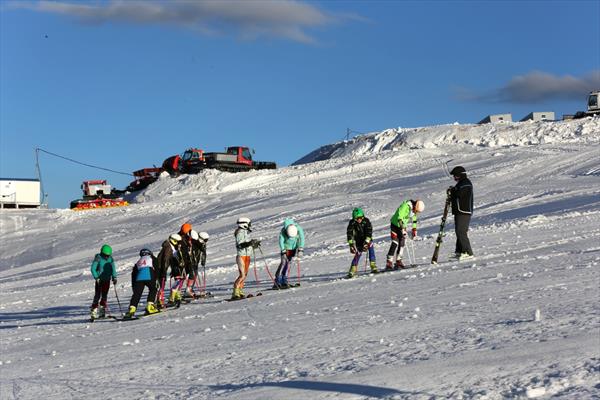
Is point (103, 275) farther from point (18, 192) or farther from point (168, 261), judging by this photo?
point (18, 192)

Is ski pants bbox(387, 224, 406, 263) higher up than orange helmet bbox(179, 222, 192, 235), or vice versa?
orange helmet bbox(179, 222, 192, 235)

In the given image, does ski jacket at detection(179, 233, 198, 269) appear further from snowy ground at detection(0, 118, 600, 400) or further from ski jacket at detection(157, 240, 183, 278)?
snowy ground at detection(0, 118, 600, 400)

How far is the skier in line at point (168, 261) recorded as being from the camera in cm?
1516

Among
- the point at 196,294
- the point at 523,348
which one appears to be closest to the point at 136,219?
the point at 196,294

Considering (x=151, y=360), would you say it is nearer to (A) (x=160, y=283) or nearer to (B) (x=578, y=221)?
(A) (x=160, y=283)

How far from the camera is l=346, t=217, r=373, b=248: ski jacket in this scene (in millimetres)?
15585

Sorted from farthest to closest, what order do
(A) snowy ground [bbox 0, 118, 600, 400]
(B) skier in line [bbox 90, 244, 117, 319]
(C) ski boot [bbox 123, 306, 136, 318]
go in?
(B) skier in line [bbox 90, 244, 117, 319] < (C) ski boot [bbox 123, 306, 136, 318] < (A) snowy ground [bbox 0, 118, 600, 400]

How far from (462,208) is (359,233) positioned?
6.20 ft

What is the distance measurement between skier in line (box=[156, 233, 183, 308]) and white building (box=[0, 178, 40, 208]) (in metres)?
38.0

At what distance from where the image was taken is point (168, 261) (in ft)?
49.9

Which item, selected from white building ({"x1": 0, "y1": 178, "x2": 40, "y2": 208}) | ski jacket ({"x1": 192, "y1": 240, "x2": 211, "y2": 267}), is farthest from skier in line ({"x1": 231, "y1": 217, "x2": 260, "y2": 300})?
white building ({"x1": 0, "y1": 178, "x2": 40, "y2": 208})

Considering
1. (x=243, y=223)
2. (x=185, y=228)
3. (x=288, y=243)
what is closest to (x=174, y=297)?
(x=185, y=228)

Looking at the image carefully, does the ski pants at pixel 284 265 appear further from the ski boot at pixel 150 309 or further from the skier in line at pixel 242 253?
the ski boot at pixel 150 309

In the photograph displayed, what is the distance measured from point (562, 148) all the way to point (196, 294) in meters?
Result: 28.0
